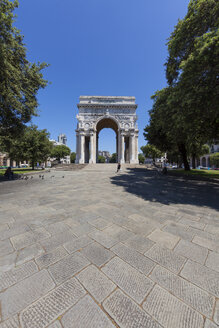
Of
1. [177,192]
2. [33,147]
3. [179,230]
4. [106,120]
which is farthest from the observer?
[106,120]

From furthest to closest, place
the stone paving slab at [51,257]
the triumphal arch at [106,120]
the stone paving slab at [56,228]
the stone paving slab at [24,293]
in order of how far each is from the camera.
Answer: the triumphal arch at [106,120], the stone paving slab at [56,228], the stone paving slab at [51,257], the stone paving slab at [24,293]

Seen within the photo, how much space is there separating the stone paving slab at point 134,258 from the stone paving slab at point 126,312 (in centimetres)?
53

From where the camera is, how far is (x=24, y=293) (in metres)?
1.59

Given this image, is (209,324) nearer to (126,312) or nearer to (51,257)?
(126,312)

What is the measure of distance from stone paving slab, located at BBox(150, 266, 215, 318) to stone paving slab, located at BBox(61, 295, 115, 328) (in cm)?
87

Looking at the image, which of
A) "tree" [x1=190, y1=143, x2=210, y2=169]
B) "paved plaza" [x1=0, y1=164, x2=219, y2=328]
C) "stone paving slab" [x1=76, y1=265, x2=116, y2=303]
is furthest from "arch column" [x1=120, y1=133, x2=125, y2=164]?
"stone paving slab" [x1=76, y1=265, x2=116, y2=303]

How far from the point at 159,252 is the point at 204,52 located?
9965mm

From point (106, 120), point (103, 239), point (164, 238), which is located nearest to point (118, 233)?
point (103, 239)

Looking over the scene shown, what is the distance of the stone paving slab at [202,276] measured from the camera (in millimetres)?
1726

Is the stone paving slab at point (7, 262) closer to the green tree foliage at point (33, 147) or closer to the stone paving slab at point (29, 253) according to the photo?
the stone paving slab at point (29, 253)

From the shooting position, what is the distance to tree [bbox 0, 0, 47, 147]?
8719mm

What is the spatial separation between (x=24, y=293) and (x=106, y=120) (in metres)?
43.2

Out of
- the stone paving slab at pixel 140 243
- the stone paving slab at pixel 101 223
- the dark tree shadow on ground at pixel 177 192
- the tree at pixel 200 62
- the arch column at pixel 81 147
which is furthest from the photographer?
the arch column at pixel 81 147

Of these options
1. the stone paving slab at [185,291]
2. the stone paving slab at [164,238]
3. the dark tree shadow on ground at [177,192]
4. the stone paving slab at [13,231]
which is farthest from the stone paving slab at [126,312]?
the dark tree shadow on ground at [177,192]
